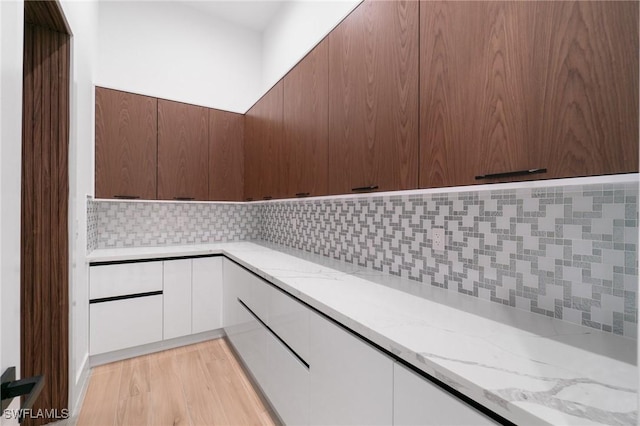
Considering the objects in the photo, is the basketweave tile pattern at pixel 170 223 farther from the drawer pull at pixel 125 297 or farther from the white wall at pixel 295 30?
the white wall at pixel 295 30

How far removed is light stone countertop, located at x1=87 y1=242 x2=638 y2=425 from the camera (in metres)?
0.58

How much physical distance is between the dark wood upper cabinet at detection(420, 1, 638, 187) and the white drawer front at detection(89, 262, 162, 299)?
2390 millimetres

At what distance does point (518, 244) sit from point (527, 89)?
1.93 feet

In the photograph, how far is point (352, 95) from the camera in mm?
1489

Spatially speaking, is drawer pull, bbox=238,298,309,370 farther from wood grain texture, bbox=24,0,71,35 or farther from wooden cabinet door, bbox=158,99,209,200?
wood grain texture, bbox=24,0,71,35

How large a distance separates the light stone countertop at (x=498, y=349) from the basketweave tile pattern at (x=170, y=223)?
213 centimetres

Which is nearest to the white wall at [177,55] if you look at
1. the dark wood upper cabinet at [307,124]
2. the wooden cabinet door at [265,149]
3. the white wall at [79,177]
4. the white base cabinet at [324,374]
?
the white wall at [79,177]

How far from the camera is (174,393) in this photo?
199 cm

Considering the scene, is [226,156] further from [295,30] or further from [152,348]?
[152,348]

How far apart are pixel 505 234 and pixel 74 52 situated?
249cm

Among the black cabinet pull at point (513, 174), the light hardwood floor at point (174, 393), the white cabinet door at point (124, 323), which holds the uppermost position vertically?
the black cabinet pull at point (513, 174)

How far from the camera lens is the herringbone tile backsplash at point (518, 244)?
2.91 ft

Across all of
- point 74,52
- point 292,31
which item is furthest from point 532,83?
point 292,31

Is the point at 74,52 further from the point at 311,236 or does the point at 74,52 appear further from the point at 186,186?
the point at 311,236
